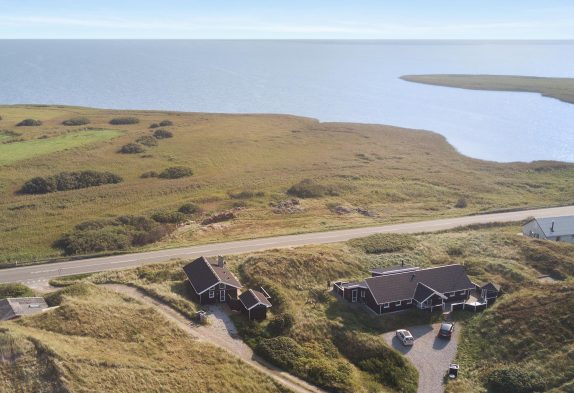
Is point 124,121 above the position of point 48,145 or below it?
above

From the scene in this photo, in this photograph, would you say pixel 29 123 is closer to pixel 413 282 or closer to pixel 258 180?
pixel 258 180

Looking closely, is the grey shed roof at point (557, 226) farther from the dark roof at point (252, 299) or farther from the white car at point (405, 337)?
the dark roof at point (252, 299)

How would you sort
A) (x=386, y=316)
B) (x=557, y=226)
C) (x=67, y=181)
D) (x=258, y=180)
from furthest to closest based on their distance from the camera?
(x=258, y=180), (x=67, y=181), (x=557, y=226), (x=386, y=316)

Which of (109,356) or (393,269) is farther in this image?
(393,269)

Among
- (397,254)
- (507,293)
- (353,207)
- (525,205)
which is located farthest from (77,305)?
(525,205)

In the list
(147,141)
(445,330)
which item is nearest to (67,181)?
(147,141)

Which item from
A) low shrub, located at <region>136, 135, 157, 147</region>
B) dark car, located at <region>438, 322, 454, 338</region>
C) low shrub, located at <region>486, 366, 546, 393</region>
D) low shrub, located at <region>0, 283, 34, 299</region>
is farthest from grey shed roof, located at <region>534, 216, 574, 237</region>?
low shrub, located at <region>136, 135, 157, 147</region>

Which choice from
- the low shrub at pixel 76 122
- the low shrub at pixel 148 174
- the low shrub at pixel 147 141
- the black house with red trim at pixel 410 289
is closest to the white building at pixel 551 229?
the black house with red trim at pixel 410 289

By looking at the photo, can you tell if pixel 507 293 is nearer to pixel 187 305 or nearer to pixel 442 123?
pixel 187 305
